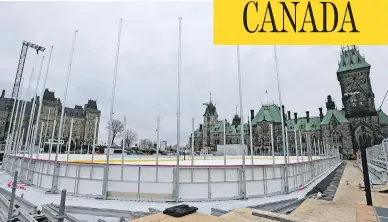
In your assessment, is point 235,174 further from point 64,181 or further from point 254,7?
point 64,181

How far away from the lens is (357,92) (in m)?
91.4

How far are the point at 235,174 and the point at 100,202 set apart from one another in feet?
22.8

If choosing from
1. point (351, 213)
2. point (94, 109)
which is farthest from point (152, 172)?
point (94, 109)

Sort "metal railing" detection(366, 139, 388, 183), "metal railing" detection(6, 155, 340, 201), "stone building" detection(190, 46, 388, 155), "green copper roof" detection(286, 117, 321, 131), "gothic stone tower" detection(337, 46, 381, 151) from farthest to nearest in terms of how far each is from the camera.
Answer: "green copper roof" detection(286, 117, 321, 131) → "gothic stone tower" detection(337, 46, 381, 151) → "stone building" detection(190, 46, 388, 155) → "metal railing" detection(366, 139, 388, 183) → "metal railing" detection(6, 155, 340, 201)

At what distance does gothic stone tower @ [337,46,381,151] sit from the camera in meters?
85.1

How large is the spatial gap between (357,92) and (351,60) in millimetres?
15443

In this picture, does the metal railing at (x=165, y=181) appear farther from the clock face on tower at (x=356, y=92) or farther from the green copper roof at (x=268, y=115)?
the clock face on tower at (x=356, y=92)

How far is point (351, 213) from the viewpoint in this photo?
5910 millimetres

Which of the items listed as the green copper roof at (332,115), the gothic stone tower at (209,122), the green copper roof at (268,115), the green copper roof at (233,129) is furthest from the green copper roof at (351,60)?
the gothic stone tower at (209,122)

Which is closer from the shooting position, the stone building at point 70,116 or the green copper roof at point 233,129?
the stone building at point 70,116

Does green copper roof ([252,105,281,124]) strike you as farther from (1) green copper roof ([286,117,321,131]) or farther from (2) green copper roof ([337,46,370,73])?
(2) green copper roof ([337,46,370,73])

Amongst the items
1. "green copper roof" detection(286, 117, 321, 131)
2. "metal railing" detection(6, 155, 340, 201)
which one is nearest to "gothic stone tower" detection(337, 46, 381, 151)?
"green copper roof" detection(286, 117, 321, 131)

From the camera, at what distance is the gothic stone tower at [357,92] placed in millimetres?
85125

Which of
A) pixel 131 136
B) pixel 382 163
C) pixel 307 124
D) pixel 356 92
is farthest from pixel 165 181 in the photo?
pixel 356 92
